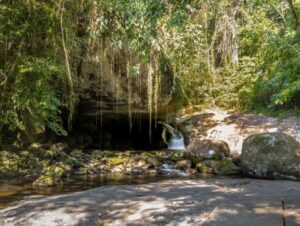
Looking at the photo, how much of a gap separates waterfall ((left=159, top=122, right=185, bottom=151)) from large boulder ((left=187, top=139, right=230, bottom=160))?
2.15 m

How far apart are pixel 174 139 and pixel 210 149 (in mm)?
2835

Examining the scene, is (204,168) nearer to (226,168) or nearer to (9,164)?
(226,168)

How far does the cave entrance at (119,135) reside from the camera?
13.3 meters

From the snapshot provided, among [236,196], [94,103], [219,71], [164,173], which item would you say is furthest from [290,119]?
[236,196]

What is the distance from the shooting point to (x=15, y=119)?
7691 mm

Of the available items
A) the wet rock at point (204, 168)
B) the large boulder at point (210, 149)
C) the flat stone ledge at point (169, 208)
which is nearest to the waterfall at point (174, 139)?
the large boulder at point (210, 149)

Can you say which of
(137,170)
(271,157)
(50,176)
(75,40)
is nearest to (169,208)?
(271,157)

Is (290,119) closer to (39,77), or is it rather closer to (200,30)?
(200,30)

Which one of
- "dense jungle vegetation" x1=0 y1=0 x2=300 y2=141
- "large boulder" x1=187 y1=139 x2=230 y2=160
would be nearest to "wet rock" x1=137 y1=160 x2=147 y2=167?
"large boulder" x1=187 y1=139 x2=230 y2=160

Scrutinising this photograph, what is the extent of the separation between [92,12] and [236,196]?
3528mm

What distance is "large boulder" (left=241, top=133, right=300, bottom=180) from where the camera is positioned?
7.66 m

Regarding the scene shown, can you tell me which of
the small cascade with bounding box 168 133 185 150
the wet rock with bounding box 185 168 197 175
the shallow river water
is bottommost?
the shallow river water

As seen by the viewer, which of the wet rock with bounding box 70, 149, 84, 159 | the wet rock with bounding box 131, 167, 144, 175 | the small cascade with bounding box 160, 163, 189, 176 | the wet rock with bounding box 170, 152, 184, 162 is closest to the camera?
the small cascade with bounding box 160, 163, 189, 176

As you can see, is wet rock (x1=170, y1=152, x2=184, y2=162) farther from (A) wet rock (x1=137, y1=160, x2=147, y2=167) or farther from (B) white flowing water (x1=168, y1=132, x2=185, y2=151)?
(B) white flowing water (x1=168, y1=132, x2=185, y2=151)
